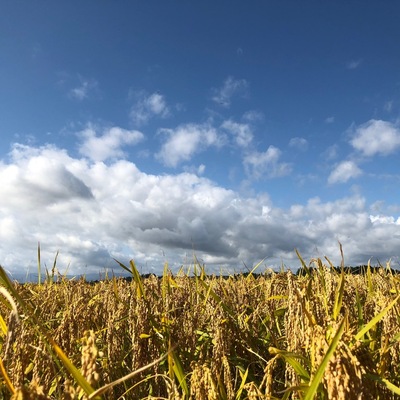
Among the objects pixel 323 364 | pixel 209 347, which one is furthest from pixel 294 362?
pixel 209 347

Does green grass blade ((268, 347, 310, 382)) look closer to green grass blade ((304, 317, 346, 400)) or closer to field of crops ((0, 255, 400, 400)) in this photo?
field of crops ((0, 255, 400, 400))

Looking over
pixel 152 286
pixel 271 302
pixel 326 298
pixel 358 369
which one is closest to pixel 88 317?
pixel 152 286

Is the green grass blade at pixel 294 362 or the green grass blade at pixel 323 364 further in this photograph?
the green grass blade at pixel 294 362

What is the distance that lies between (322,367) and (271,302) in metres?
2.51

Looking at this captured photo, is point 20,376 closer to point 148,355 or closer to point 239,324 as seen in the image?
point 148,355

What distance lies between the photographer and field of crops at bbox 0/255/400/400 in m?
1.58

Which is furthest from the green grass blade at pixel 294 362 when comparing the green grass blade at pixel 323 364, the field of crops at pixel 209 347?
the green grass blade at pixel 323 364

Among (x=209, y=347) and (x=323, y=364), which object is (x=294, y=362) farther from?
(x=209, y=347)

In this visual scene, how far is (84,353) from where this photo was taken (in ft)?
4.46

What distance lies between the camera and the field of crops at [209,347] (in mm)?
1580

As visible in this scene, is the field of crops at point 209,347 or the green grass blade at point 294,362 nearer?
the field of crops at point 209,347

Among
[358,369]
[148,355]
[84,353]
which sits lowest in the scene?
[148,355]

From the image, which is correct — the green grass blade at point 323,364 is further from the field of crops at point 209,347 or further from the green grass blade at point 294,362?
the green grass blade at point 294,362

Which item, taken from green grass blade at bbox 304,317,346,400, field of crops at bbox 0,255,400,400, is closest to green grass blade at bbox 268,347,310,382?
field of crops at bbox 0,255,400,400
